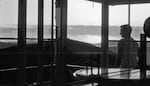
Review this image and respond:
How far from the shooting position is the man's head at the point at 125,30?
Answer: 5.28 feet

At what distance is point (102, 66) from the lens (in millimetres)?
1638

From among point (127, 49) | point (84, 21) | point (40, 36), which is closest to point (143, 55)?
point (127, 49)

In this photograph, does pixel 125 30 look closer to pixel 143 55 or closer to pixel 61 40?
pixel 143 55

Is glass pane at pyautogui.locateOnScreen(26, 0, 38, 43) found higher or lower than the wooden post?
higher

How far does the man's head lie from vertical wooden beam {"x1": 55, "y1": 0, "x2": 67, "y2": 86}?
325 mm

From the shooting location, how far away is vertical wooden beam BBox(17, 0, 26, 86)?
166 centimetres

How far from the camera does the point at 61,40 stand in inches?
64.5

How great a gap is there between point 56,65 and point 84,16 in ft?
1.07

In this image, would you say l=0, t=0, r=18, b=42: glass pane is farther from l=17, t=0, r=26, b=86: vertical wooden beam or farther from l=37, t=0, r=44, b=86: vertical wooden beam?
l=37, t=0, r=44, b=86: vertical wooden beam

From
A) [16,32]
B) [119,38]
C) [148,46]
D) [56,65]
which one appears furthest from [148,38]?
[16,32]

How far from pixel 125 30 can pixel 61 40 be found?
37 centimetres

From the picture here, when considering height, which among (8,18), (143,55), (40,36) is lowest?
(143,55)

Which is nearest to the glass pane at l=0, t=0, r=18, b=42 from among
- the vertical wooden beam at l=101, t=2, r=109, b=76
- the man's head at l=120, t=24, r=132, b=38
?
the vertical wooden beam at l=101, t=2, r=109, b=76

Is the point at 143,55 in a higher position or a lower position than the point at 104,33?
lower
